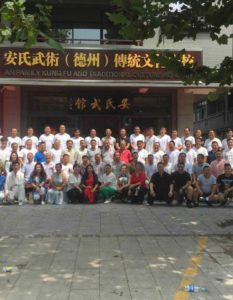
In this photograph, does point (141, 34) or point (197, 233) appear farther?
point (197, 233)

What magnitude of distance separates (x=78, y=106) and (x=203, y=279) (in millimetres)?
12495

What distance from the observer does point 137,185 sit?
14516 mm

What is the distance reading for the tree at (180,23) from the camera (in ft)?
21.7

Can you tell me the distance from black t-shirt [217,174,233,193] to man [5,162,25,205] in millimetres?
5498

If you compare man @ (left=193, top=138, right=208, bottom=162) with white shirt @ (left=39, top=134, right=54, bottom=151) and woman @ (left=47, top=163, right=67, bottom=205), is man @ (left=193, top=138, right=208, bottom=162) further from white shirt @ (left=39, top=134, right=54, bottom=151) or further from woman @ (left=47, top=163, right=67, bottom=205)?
white shirt @ (left=39, top=134, right=54, bottom=151)

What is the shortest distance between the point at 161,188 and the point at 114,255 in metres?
6.57

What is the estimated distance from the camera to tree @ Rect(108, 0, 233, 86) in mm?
6617

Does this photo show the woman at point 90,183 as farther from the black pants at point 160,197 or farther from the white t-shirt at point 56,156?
the black pants at point 160,197

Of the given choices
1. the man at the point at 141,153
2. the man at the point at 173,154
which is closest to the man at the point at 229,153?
the man at the point at 173,154

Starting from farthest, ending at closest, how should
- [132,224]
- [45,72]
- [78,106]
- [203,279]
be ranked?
[78,106]
[45,72]
[132,224]
[203,279]

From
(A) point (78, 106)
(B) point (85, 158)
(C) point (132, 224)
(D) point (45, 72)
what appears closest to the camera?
(C) point (132, 224)

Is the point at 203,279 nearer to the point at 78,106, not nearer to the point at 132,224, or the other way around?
the point at 132,224

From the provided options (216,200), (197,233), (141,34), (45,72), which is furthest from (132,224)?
(45,72)

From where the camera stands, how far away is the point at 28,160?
1497 centimetres
